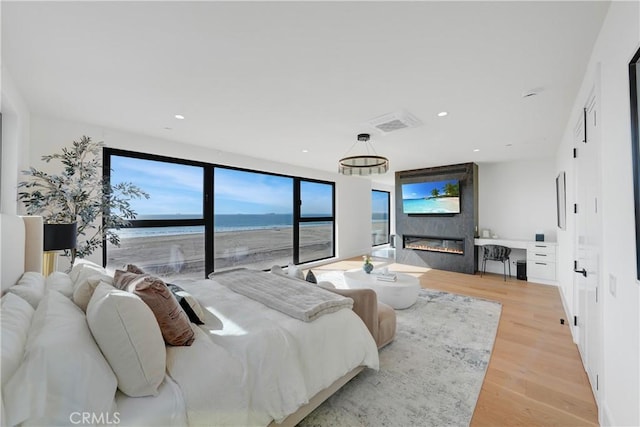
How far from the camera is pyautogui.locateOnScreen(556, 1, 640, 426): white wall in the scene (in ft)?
3.98

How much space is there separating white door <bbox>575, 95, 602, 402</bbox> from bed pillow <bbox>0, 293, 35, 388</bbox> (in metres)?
2.95

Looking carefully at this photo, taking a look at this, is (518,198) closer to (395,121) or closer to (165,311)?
(395,121)

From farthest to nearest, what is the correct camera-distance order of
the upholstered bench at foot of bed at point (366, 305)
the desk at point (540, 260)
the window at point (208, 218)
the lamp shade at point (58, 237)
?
the desk at point (540, 260)
the window at point (208, 218)
the upholstered bench at foot of bed at point (366, 305)
the lamp shade at point (58, 237)

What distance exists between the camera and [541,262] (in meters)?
5.01

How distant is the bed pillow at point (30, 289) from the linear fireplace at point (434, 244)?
655 centimetres

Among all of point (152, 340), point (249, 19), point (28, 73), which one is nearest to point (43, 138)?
point (28, 73)

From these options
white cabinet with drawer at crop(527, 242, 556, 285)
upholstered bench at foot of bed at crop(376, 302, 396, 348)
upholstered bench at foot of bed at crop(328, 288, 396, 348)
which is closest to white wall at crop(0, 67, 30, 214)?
upholstered bench at foot of bed at crop(328, 288, 396, 348)

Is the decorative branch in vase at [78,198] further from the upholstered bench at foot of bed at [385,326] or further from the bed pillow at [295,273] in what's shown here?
the upholstered bench at foot of bed at [385,326]

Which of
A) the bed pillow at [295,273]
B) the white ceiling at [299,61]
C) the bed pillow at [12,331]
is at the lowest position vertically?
the bed pillow at [295,273]

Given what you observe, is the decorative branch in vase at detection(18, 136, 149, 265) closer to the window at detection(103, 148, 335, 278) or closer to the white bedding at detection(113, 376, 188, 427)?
the window at detection(103, 148, 335, 278)

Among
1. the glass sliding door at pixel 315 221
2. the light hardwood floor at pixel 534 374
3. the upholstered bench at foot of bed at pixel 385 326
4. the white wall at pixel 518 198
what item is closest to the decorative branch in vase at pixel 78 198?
the upholstered bench at foot of bed at pixel 385 326

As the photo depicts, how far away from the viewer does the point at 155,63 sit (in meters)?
1.99

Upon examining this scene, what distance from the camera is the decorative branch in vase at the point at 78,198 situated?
2.60 metres

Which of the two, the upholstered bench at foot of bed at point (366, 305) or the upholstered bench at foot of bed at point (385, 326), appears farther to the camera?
the upholstered bench at foot of bed at point (385, 326)
